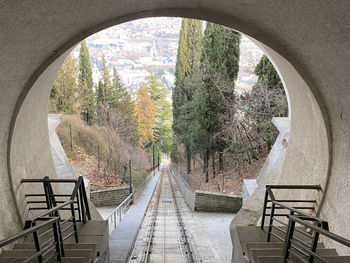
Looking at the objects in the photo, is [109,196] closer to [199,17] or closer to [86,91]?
[86,91]

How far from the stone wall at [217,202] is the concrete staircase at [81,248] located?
11.0 meters

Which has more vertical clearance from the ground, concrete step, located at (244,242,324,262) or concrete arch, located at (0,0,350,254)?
concrete arch, located at (0,0,350,254)

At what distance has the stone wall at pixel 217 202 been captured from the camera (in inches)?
636

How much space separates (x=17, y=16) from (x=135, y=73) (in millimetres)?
132159

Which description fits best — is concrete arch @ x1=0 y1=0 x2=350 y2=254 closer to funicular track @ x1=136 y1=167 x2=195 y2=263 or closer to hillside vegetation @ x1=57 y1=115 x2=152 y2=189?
funicular track @ x1=136 y1=167 x2=195 y2=263

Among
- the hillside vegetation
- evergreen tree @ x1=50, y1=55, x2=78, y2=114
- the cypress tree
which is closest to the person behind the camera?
the hillside vegetation

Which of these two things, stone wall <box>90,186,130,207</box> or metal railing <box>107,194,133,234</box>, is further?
stone wall <box>90,186,130,207</box>

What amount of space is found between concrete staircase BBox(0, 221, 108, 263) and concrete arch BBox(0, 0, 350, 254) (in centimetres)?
36

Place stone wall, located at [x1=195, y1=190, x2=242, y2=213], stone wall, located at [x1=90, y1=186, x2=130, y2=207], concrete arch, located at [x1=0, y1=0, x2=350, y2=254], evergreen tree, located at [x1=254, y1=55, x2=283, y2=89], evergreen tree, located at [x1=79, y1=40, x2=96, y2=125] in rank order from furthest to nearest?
evergreen tree, located at [x1=79, y1=40, x2=96, y2=125], stone wall, located at [x1=90, y1=186, x2=130, y2=207], stone wall, located at [x1=195, y1=190, x2=242, y2=213], evergreen tree, located at [x1=254, y1=55, x2=283, y2=89], concrete arch, located at [x1=0, y1=0, x2=350, y2=254]

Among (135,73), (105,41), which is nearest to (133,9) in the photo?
(135,73)

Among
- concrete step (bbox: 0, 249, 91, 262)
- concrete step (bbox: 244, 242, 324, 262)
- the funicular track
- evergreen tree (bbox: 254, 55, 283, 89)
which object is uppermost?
evergreen tree (bbox: 254, 55, 283, 89)

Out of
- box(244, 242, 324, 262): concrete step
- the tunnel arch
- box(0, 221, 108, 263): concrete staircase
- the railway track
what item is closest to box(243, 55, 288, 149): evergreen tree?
the railway track

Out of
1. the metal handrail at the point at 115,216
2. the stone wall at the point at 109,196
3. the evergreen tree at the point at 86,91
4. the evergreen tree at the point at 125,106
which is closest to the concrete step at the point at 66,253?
the metal handrail at the point at 115,216

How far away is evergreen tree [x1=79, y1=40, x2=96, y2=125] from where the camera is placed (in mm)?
26928
